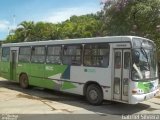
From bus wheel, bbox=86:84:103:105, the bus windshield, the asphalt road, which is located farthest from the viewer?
bus wheel, bbox=86:84:103:105

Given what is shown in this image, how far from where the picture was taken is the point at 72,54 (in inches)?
557

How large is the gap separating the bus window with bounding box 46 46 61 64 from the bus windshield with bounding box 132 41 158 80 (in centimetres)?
423

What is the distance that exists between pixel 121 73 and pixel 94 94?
168 cm

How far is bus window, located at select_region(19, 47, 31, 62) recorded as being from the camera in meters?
17.3

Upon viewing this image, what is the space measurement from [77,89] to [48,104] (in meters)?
1.52

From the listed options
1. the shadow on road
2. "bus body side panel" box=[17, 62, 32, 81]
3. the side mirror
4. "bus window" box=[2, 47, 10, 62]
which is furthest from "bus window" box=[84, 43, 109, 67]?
"bus window" box=[2, 47, 10, 62]

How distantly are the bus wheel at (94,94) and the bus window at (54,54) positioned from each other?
240 cm

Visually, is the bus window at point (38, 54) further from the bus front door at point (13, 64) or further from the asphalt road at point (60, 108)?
the bus front door at point (13, 64)

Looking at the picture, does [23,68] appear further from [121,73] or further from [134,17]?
[134,17]

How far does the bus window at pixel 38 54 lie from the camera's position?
1611 centimetres

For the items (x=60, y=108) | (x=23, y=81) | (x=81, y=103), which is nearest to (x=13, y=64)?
(x=23, y=81)

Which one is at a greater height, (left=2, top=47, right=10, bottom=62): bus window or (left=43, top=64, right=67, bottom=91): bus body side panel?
(left=2, top=47, right=10, bottom=62): bus window

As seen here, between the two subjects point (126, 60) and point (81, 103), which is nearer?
point (126, 60)

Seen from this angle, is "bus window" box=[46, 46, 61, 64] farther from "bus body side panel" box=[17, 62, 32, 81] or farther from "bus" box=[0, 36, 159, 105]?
"bus body side panel" box=[17, 62, 32, 81]
